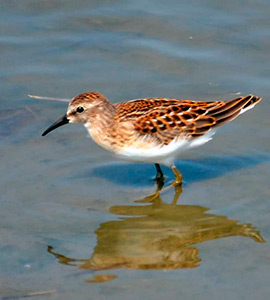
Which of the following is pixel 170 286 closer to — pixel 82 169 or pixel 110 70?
pixel 82 169

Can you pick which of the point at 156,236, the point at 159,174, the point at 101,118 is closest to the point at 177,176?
the point at 159,174

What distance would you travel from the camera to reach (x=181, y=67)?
1406 cm

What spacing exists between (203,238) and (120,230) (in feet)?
3.54

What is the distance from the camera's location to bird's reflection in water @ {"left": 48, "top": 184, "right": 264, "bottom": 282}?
30.0 feet

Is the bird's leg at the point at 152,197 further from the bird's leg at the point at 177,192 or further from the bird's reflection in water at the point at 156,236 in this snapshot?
the bird's leg at the point at 177,192

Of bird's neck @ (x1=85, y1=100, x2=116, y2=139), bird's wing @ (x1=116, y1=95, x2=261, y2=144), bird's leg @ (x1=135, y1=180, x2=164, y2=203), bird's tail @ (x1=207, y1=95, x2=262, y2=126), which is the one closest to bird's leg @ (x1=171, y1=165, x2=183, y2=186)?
bird's leg @ (x1=135, y1=180, x2=164, y2=203)

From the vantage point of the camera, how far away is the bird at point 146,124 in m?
10.7

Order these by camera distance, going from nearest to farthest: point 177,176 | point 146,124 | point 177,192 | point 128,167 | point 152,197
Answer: point 146,124 → point 152,197 → point 177,192 → point 177,176 → point 128,167

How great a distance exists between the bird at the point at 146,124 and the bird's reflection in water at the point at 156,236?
73 centimetres

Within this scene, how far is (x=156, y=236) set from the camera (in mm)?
9789

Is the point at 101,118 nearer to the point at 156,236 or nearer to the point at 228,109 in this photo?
the point at 228,109

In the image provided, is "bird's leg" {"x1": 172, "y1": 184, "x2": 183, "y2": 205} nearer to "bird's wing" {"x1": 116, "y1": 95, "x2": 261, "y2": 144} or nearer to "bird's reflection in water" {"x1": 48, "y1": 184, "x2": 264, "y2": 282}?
"bird's reflection in water" {"x1": 48, "y1": 184, "x2": 264, "y2": 282}

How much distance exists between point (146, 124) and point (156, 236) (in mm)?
1694

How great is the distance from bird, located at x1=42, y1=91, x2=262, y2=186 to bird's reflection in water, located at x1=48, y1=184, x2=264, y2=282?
730mm
